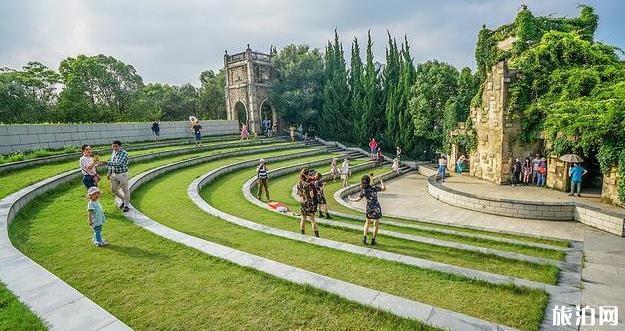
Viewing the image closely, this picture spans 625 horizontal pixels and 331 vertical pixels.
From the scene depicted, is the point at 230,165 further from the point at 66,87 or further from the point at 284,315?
the point at 66,87

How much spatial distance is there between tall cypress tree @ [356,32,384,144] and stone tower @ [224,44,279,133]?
994cm

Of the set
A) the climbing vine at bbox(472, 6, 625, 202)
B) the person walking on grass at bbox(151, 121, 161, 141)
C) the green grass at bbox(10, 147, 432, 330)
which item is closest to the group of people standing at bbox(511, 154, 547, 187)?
the climbing vine at bbox(472, 6, 625, 202)

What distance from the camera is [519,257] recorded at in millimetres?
6492

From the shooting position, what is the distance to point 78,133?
67.5 ft

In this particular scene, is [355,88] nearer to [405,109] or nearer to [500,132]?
[405,109]

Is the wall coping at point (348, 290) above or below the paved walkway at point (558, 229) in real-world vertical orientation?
above

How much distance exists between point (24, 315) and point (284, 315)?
121 inches

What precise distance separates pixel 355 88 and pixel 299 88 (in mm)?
5961

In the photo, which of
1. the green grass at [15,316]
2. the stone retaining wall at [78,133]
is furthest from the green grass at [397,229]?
the stone retaining wall at [78,133]

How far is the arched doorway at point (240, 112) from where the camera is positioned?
36.4m

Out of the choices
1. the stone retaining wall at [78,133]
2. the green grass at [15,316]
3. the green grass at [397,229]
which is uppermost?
the stone retaining wall at [78,133]

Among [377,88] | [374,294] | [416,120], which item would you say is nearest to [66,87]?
[377,88]

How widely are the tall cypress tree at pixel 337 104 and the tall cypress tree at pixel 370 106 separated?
1.76 meters

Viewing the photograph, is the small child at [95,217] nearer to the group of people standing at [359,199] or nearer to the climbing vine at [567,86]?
the group of people standing at [359,199]
